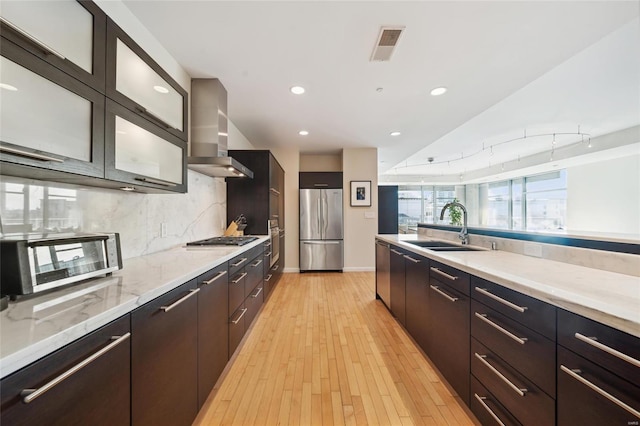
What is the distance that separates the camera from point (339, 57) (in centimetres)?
227

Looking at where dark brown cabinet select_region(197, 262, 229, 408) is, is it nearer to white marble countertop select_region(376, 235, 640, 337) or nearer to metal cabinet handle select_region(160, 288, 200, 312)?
metal cabinet handle select_region(160, 288, 200, 312)

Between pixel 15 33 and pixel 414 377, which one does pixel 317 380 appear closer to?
pixel 414 377

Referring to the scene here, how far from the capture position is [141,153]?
59.0 inches

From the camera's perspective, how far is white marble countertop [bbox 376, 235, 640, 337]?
76 cm

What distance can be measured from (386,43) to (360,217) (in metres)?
3.75

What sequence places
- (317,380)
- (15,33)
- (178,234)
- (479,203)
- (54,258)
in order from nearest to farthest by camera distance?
(15,33), (54,258), (317,380), (178,234), (479,203)

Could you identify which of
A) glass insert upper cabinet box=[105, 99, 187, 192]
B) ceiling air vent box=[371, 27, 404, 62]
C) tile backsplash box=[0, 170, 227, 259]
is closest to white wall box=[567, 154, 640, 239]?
ceiling air vent box=[371, 27, 404, 62]

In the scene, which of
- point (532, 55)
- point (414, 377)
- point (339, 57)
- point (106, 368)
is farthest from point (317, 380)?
point (532, 55)

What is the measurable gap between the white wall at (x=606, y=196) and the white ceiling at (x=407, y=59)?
2402 millimetres

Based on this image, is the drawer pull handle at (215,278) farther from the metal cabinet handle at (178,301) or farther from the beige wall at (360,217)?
the beige wall at (360,217)

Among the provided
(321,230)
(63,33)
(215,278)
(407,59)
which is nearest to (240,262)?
(215,278)

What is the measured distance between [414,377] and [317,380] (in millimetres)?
710

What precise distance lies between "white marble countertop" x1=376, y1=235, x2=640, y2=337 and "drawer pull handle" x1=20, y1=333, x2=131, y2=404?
150cm

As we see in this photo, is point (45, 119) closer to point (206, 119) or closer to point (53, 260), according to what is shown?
point (53, 260)
